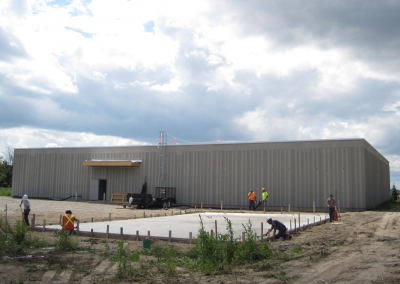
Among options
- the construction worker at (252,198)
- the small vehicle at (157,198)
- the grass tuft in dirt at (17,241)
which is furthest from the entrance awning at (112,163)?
the grass tuft in dirt at (17,241)

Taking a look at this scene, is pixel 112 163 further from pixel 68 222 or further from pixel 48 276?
pixel 48 276

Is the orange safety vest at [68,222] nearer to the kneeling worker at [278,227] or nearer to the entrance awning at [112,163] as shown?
the kneeling worker at [278,227]

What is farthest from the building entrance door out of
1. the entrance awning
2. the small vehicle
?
the small vehicle

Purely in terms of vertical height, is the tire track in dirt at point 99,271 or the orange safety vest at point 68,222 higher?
the orange safety vest at point 68,222

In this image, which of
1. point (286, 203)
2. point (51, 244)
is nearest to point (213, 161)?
point (286, 203)

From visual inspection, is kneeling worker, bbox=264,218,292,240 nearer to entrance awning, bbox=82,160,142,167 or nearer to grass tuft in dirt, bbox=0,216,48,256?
grass tuft in dirt, bbox=0,216,48,256

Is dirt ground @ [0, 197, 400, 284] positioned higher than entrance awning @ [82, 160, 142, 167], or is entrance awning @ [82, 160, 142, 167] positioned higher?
entrance awning @ [82, 160, 142, 167]

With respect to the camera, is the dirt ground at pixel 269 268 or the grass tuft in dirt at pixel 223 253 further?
the grass tuft in dirt at pixel 223 253

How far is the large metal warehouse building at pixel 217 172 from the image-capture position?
98.8 feet

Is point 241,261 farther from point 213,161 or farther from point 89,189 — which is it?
point 89,189

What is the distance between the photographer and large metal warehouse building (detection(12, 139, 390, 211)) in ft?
98.8

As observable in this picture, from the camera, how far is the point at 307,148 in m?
31.2

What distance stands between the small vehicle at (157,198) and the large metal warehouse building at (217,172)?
0.78 meters

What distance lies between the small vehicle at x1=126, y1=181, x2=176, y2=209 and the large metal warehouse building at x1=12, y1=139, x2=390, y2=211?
78 cm
